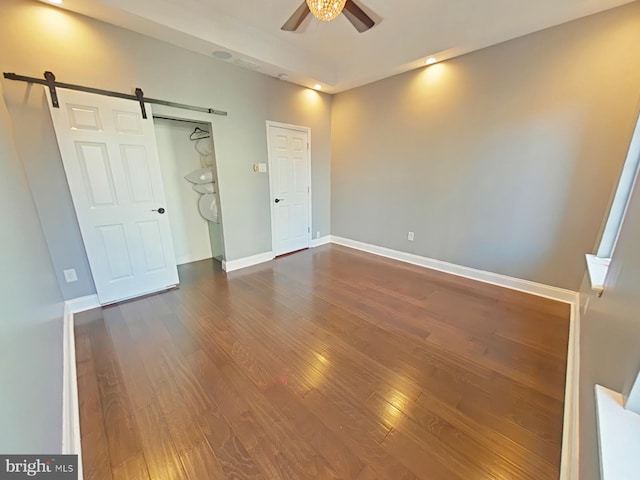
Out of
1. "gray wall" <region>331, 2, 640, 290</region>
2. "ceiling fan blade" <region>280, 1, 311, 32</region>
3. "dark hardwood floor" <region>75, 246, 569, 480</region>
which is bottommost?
"dark hardwood floor" <region>75, 246, 569, 480</region>

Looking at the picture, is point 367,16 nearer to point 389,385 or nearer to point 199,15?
point 199,15

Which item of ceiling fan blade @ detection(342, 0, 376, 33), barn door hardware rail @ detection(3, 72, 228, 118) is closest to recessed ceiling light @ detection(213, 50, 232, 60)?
barn door hardware rail @ detection(3, 72, 228, 118)

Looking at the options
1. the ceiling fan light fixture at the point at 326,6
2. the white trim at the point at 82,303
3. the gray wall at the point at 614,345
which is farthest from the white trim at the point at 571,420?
the white trim at the point at 82,303

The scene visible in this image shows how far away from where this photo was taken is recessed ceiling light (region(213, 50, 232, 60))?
2.87 meters

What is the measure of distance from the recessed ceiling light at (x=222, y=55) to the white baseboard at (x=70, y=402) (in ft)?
10.6

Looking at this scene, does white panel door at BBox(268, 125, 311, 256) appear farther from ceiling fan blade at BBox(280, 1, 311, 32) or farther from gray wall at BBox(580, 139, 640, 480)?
gray wall at BBox(580, 139, 640, 480)

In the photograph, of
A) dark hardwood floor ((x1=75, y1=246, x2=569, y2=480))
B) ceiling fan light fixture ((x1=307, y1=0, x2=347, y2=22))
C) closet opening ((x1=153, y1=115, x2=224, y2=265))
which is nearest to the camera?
dark hardwood floor ((x1=75, y1=246, x2=569, y2=480))

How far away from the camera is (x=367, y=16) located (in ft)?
6.75

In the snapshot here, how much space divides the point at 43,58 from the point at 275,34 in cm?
229

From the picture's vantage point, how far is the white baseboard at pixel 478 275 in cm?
277

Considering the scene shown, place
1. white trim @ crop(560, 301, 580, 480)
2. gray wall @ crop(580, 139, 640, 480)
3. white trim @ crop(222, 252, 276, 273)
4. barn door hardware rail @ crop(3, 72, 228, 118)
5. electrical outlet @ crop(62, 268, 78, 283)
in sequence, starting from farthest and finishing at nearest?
white trim @ crop(222, 252, 276, 273) < electrical outlet @ crop(62, 268, 78, 283) < barn door hardware rail @ crop(3, 72, 228, 118) < white trim @ crop(560, 301, 580, 480) < gray wall @ crop(580, 139, 640, 480)

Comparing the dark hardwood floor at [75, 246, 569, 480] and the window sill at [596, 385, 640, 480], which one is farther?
the dark hardwood floor at [75, 246, 569, 480]

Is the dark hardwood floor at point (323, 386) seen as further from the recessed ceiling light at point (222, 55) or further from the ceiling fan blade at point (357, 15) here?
the recessed ceiling light at point (222, 55)

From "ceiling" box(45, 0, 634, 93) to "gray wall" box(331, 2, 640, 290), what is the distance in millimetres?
247
